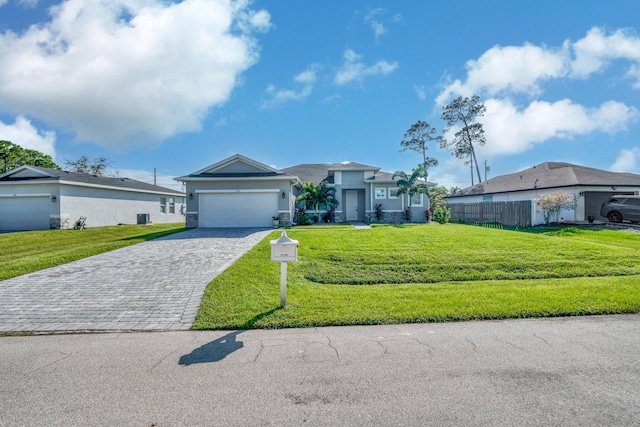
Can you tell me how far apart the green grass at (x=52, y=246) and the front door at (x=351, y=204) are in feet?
42.5

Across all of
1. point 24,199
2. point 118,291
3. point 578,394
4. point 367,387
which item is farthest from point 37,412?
point 24,199

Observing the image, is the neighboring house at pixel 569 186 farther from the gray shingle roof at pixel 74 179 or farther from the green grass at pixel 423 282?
the gray shingle roof at pixel 74 179

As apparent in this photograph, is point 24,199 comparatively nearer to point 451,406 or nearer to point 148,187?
point 148,187

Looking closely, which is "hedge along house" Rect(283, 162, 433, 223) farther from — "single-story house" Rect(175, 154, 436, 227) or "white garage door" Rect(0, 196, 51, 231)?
"white garage door" Rect(0, 196, 51, 231)

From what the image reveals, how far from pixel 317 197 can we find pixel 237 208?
207 inches

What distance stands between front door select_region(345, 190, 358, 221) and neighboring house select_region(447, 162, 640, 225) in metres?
11.0

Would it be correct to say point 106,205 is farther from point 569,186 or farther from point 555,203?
point 569,186

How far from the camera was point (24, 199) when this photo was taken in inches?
749

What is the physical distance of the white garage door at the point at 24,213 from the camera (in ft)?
61.5

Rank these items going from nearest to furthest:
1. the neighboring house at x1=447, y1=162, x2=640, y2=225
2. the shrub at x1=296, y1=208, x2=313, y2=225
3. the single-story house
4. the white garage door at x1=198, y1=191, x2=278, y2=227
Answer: the single-story house
the white garage door at x1=198, y1=191, x2=278, y2=227
the shrub at x1=296, y1=208, x2=313, y2=225
the neighboring house at x1=447, y1=162, x2=640, y2=225

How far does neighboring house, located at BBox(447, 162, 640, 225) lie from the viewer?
773 inches

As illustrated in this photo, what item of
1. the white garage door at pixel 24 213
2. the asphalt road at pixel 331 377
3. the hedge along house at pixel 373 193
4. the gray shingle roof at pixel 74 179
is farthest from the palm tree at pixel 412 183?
the white garage door at pixel 24 213

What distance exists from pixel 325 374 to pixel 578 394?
2.37 m

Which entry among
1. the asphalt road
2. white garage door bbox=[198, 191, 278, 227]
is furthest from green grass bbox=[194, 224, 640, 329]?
white garage door bbox=[198, 191, 278, 227]
